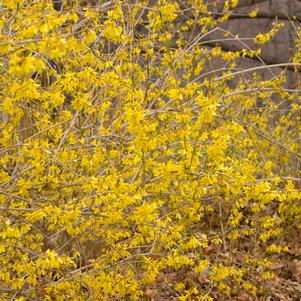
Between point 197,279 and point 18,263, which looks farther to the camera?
point 197,279

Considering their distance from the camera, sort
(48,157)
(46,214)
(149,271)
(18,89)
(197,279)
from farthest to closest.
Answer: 1. (197,279)
2. (149,271)
3. (48,157)
4. (46,214)
5. (18,89)

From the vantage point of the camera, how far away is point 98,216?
3.45 m

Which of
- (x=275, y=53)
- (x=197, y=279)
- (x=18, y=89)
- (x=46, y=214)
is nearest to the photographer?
(x=18, y=89)

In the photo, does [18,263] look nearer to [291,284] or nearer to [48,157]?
[48,157]

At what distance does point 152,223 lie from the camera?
11.8ft

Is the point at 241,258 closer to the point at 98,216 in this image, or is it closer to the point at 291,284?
the point at 291,284

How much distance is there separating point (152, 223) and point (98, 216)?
14.3 inches

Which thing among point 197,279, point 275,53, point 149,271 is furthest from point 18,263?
point 275,53

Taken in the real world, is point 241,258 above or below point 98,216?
below

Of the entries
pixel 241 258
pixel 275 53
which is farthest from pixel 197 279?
pixel 275 53

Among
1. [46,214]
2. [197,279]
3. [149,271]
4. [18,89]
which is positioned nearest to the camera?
[18,89]

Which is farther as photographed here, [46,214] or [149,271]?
[149,271]

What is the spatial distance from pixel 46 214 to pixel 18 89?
738 millimetres

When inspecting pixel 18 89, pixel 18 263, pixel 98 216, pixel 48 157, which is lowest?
pixel 18 263
